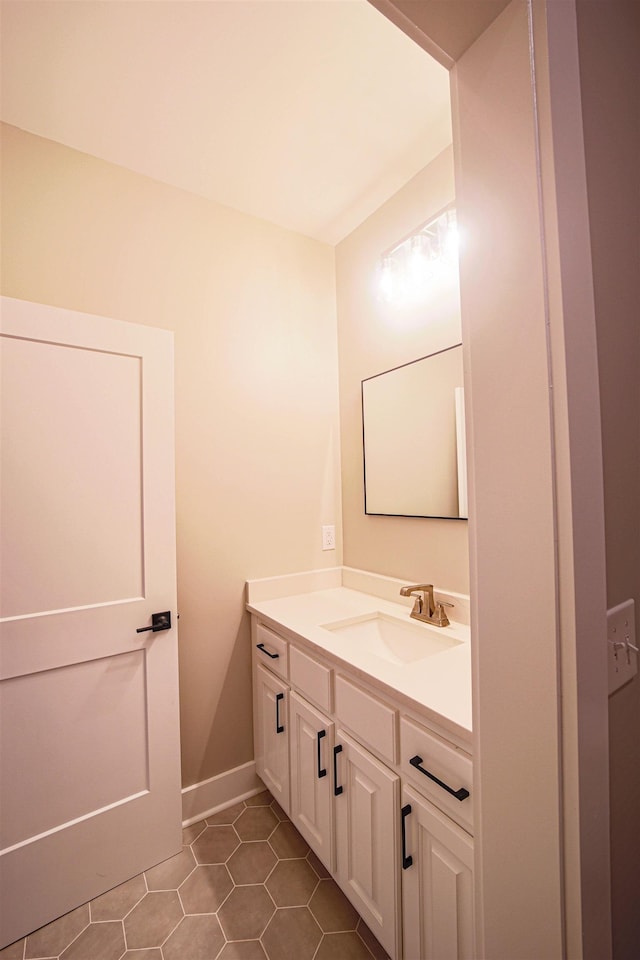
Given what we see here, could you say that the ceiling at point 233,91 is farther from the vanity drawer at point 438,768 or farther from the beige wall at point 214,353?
the vanity drawer at point 438,768

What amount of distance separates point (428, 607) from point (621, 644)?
2.97 ft

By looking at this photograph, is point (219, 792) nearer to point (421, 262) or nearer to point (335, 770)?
point (335, 770)

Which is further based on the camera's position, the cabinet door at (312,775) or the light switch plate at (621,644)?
the cabinet door at (312,775)

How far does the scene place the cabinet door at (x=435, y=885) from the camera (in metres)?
0.91

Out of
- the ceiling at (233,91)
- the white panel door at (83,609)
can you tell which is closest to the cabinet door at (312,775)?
the white panel door at (83,609)

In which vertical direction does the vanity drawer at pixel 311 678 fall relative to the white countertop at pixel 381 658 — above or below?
below

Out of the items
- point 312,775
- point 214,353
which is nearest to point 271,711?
point 312,775

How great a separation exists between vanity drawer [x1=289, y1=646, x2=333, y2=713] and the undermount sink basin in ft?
0.47

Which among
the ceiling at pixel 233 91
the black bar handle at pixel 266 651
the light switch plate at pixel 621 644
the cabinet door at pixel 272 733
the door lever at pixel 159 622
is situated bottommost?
the cabinet door at pixel 272 733

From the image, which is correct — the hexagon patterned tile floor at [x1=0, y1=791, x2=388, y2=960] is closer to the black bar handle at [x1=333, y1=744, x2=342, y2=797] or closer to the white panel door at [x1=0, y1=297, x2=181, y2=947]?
the white panel door at [x1=0, y1=297, x2=181, y2=947]

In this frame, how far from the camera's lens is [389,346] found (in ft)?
6.31

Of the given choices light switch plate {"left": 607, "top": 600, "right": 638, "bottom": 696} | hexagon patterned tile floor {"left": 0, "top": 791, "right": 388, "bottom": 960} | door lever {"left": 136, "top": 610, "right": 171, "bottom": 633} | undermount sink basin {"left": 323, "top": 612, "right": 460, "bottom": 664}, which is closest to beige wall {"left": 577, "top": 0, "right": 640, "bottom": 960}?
light switch plate {"left": 607, "top": 600, "right": 638, "bottom": 696}

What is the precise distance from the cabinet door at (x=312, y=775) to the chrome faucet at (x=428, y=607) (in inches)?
19.9

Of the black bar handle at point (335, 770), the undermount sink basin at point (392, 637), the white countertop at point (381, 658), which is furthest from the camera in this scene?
the undermount sink basin at point (392, 637)
